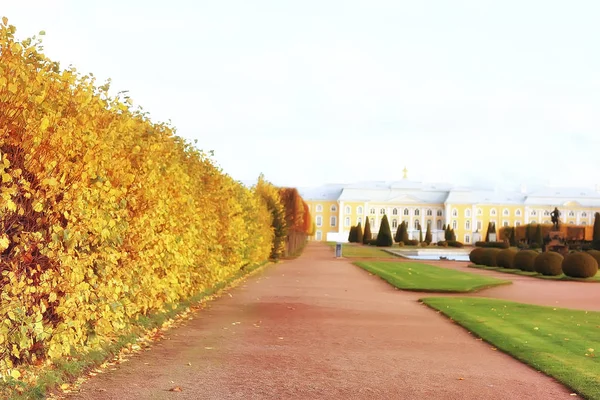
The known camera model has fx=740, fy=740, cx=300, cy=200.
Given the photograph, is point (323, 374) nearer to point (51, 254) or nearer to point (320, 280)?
point (51, 254)

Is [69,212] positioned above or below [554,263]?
above

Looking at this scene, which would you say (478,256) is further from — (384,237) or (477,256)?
(384,237)

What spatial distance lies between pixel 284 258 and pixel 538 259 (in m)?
14.2

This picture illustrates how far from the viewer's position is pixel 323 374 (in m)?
7.37

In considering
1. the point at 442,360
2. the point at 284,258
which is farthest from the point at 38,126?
the point at 284,258

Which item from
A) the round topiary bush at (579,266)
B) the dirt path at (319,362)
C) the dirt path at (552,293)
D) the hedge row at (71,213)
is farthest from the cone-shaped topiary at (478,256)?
the hedge row at (71,213)

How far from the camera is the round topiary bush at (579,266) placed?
26.1 meters

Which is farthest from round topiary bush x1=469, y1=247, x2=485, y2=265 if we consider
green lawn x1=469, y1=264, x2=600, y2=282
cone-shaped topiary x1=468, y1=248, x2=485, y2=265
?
green lawn x1=469, y1=264, x2=600, y2=282

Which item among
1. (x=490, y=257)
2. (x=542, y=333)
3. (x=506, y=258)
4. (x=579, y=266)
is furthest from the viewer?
(x=490, y=257)

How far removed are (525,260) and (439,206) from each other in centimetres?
8587

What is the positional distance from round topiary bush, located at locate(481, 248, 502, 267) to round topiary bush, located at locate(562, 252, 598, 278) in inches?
268

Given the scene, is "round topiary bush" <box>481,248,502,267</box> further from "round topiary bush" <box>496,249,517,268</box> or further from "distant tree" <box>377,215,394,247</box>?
"distant tree" <box>377,215,394,247</box>

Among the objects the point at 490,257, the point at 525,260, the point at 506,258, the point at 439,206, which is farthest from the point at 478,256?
the point at 439,206

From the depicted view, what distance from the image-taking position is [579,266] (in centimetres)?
2617
